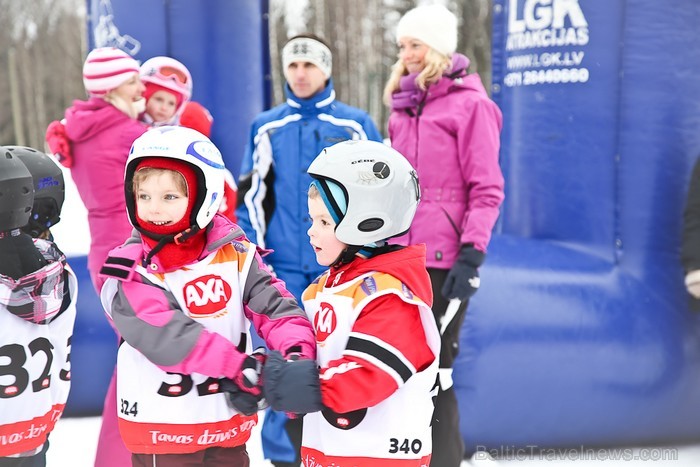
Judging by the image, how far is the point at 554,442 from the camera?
380 cm

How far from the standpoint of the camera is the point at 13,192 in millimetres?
2143

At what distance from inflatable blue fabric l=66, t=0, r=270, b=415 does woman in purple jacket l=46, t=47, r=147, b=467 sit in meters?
1.82

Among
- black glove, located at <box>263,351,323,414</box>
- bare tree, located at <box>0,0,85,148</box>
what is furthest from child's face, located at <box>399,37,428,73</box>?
bare tree, located at <box>0,0,85,148</box>

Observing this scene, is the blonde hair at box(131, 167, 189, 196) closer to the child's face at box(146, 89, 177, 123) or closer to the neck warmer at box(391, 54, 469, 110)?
the neck warmer at box(391, 54, 469, 110)

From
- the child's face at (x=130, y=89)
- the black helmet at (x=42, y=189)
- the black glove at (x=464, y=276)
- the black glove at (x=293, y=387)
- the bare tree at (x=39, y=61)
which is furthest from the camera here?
the bare tree at (x=39, y=61)

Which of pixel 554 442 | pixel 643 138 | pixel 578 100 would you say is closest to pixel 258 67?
pixel 578 100

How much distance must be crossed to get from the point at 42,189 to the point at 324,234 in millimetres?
1044

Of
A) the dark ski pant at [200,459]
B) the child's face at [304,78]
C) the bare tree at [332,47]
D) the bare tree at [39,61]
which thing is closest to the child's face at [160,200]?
the dark ski pant at [200,459]

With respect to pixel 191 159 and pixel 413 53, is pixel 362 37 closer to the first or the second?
pixel 413 53

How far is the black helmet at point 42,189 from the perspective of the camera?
2.44 meters

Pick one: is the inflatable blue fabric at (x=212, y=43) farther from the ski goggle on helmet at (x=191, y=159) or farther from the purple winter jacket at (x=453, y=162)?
the ski goggle on helmet at (x=191, y=159)

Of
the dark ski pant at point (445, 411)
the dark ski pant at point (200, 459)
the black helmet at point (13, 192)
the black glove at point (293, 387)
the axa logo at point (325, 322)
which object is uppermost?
the black helmet at point (13, 192)

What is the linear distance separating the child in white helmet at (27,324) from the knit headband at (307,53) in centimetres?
132

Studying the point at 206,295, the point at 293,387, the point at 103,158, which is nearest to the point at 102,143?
the point at 103,158
